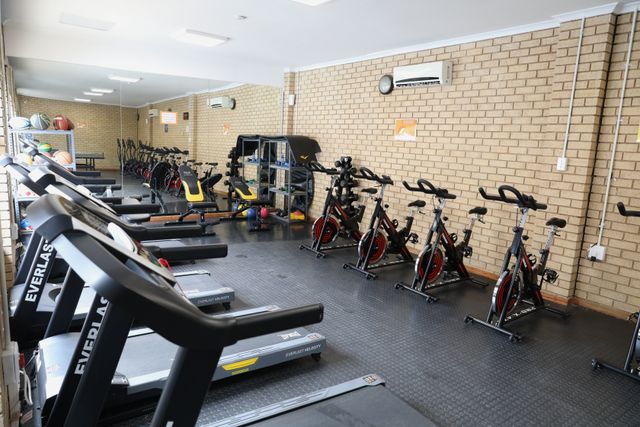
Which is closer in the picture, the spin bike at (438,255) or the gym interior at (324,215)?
the gym interior at (324,215)

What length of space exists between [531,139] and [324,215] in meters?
2.63

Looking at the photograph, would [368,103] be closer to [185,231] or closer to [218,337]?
[185,231]

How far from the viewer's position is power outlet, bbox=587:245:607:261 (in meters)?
4.04

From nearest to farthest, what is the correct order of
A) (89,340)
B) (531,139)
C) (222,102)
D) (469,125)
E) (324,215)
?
(89,340) → (531,139) → (469,125) → (324,215) → (222,102)

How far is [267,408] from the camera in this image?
85.1 inches

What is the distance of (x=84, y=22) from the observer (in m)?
5.28

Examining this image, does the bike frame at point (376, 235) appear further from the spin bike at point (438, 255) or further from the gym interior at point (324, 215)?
the spin bike at point (438, 255)

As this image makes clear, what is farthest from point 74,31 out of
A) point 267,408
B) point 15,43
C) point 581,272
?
point 581,272

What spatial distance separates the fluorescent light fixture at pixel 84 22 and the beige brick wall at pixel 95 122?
3.73 feet

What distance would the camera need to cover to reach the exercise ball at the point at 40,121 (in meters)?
5.16

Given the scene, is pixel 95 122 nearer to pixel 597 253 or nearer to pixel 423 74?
pixel 423 74

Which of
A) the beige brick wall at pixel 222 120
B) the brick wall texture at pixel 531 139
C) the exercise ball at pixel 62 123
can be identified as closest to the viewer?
the brick wall texture at pixel 531 139

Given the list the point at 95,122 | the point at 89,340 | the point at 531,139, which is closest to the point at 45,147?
the point at 95,122

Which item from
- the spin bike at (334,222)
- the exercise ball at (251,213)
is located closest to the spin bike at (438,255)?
the spin bike at (334,222)
